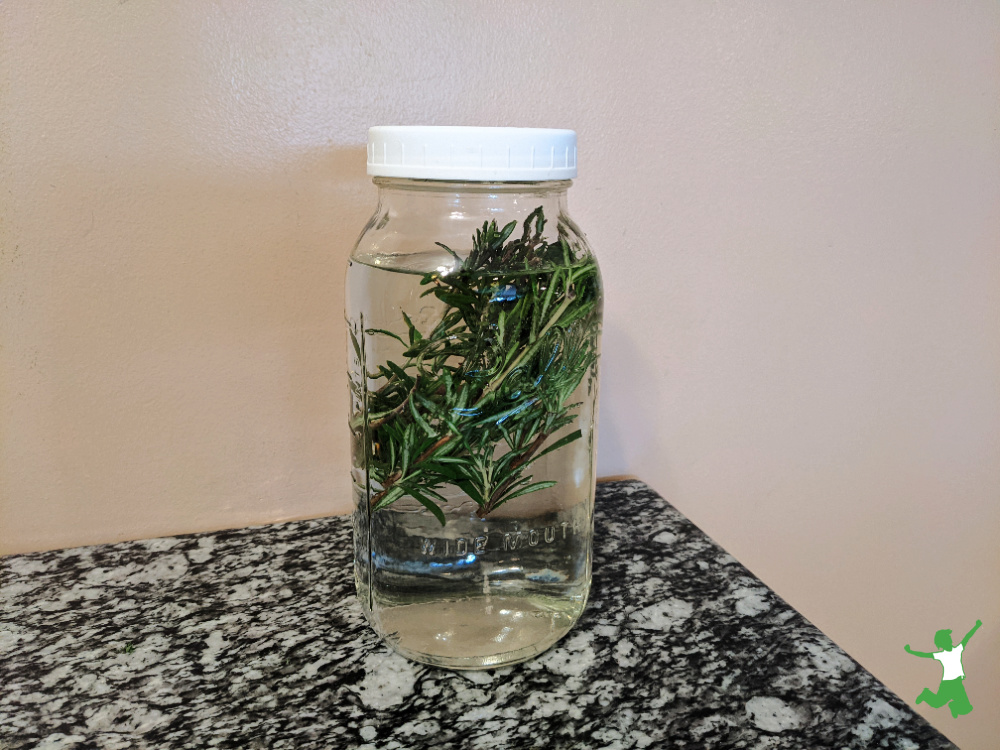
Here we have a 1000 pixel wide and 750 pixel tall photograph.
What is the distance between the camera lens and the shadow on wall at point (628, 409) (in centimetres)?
88

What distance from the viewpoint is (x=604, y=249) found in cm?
85

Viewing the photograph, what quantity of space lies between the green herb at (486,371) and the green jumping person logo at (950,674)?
85cm

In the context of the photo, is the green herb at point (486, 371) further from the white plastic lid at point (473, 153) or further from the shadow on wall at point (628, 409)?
the shadow on wall at point (628, 409)

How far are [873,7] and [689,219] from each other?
31 centimetres

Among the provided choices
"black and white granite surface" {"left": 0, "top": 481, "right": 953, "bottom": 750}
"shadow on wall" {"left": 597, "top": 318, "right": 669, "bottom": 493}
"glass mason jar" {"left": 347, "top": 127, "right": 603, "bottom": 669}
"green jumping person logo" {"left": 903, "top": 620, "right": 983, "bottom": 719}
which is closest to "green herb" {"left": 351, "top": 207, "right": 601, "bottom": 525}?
"glass mason jar" {"left": 347, "top": 127, "right": 603, "bottom": 669}

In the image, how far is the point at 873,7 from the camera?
2.85ft

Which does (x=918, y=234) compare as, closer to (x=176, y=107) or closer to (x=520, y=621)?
(x=520, y=621)

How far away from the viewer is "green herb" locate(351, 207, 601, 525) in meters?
0.55

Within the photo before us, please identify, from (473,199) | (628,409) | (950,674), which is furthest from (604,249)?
(950,674)

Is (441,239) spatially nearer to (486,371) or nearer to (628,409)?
(486,371)

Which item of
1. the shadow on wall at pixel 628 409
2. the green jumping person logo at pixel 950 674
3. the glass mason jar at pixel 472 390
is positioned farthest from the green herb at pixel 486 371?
the green jumping person logo at pixel 950 674

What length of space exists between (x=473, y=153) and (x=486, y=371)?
0.15 m

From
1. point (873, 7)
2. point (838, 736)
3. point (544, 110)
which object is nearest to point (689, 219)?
point (544, 110)

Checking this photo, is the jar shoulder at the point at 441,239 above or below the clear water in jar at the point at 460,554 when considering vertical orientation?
above
